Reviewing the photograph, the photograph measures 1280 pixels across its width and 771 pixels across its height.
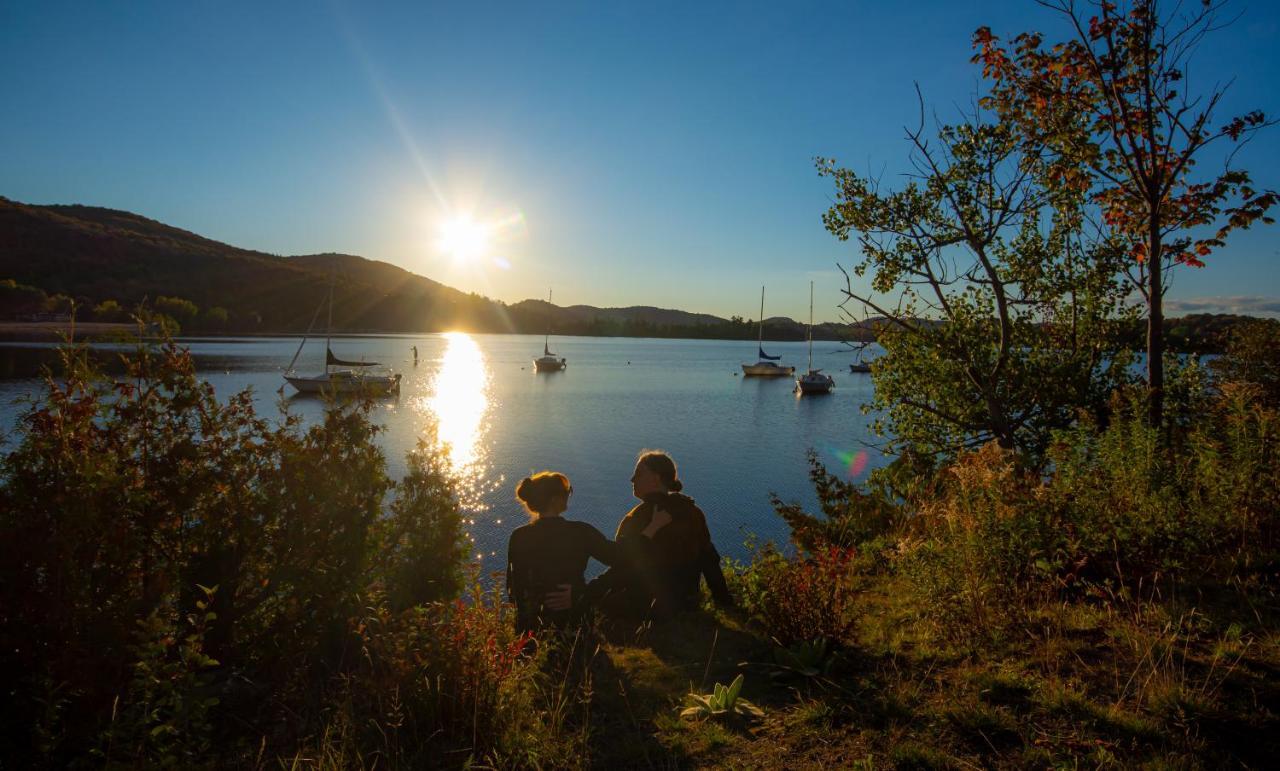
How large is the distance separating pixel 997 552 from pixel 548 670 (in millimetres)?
3052

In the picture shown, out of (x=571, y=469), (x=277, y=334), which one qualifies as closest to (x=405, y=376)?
(x=571, y=469)

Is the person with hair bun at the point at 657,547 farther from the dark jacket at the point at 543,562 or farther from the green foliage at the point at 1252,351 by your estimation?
the green foliage at the point at 1252,351

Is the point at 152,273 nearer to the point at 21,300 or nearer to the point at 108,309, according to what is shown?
the point at 21,300

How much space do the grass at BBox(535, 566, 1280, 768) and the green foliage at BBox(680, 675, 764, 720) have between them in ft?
0.22

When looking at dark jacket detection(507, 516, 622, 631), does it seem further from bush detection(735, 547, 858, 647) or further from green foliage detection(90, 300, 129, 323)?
green foliage detection(90, 300, 129, 323)

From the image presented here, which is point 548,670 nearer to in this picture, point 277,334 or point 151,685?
point 151,685

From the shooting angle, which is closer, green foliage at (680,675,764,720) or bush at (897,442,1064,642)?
green foliage at (680,675,764,720)

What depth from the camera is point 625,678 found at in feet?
14.5

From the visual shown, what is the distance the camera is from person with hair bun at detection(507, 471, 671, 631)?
5207mm

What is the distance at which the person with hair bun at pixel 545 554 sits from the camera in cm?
521

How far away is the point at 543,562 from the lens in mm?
5223

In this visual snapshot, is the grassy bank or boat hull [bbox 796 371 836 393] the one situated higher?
the grassy bank

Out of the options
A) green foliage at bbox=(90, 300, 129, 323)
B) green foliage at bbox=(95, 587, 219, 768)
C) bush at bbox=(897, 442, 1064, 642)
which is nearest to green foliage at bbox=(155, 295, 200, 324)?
green foliage at bbox=(90, 300, 129, 323)

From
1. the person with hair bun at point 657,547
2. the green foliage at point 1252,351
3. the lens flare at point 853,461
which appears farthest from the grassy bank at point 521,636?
the lens flare at point 853,461
